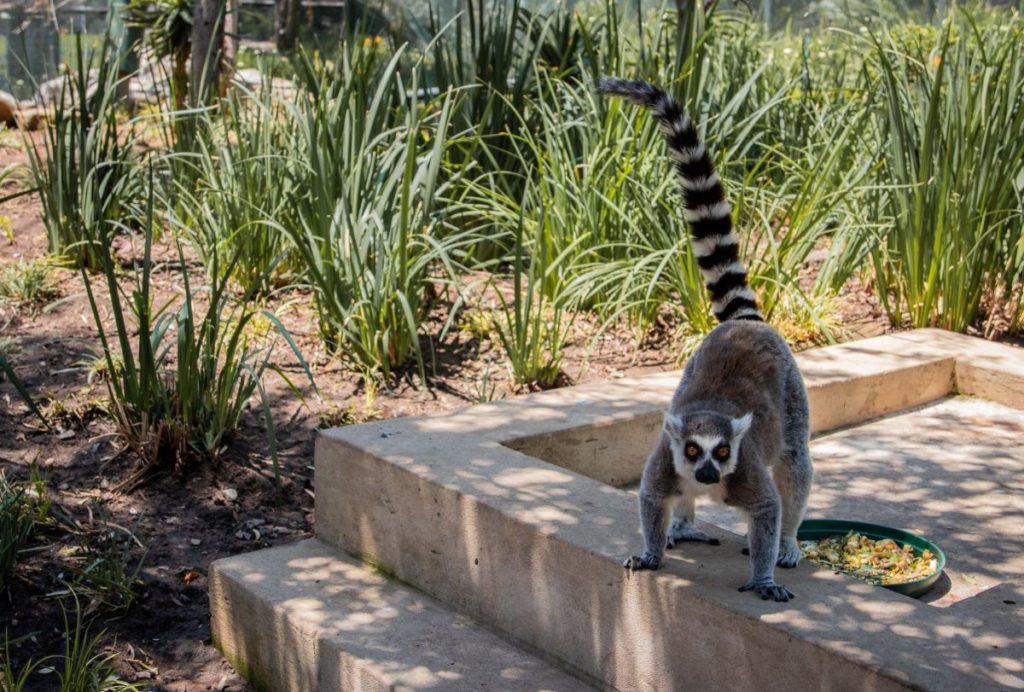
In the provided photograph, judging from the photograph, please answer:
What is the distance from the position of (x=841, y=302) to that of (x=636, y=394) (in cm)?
248

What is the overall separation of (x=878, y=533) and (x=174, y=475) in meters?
2.88

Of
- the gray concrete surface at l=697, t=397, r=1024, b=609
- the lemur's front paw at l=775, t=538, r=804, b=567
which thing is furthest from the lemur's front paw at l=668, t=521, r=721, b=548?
the gray concrete surface at l=697, t=397, r=1024, b=609

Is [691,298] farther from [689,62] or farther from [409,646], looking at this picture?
[409,646]

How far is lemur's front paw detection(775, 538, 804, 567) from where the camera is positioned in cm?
348

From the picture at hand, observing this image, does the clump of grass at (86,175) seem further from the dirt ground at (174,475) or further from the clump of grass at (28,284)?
the dirt ground at (174,475)

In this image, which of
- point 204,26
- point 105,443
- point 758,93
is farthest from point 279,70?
point 105,443

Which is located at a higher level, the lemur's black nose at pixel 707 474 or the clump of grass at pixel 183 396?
the lemur's black nose at pixel 707 474

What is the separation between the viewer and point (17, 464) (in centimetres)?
514

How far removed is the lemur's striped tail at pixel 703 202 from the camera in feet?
13.4

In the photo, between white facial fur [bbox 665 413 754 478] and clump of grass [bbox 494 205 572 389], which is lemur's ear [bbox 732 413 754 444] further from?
clump of grass [bbox 494 205 572 389]

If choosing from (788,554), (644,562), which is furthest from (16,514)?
(788,554)

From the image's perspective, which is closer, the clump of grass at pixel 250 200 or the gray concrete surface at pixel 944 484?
the gray concrete surface at pixel 944 484

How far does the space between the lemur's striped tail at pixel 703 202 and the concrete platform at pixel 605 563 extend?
67 centimetres

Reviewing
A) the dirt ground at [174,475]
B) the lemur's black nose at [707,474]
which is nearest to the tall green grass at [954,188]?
the dirt ground at [174,475]
